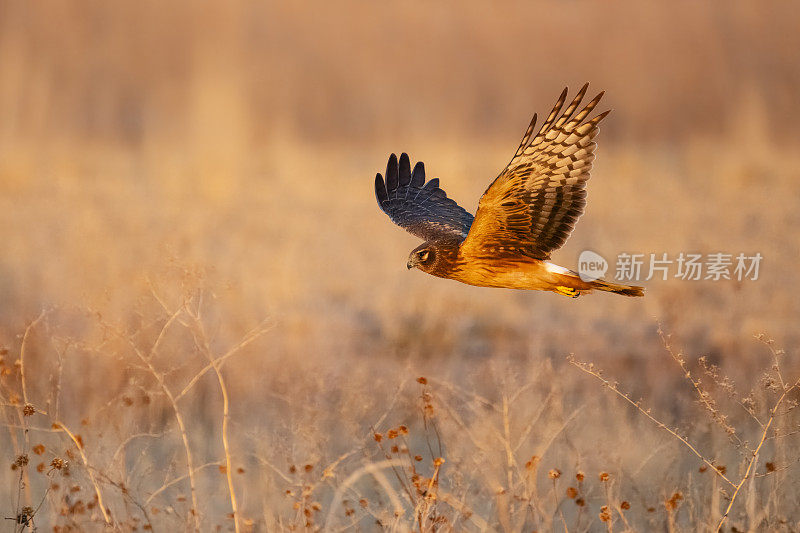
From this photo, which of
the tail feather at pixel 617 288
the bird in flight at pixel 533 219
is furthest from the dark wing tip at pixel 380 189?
the tail feather at pixel 617 288

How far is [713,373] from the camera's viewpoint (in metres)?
3.61

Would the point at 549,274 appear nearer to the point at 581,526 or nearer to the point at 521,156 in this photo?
the point at 521,156

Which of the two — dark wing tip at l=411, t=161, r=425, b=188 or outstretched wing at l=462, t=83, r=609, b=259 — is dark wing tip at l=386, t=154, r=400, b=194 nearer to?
dark wing tip at l=411, t=161, r=425, b=188

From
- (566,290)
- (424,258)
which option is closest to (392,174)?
(424,258)

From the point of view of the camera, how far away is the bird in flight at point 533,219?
12.7 ft

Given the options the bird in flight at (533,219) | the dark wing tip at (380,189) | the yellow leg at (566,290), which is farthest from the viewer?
the dark wing tip at (380,189)

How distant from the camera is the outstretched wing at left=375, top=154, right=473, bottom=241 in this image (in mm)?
5047

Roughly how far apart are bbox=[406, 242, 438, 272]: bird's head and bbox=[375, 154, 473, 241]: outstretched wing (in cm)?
68

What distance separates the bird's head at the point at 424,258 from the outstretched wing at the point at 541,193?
0.72 ft

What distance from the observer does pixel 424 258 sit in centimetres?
419

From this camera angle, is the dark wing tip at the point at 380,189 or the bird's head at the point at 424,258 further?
the dark wing tip at the point at 380,189

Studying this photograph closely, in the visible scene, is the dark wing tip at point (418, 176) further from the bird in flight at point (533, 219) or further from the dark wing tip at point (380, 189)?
the bird in flight at point (533, 219)

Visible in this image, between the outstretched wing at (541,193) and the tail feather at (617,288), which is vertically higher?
the outstretched wing at (541,193)

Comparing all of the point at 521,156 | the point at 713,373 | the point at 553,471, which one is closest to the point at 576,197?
the point at 521,156
